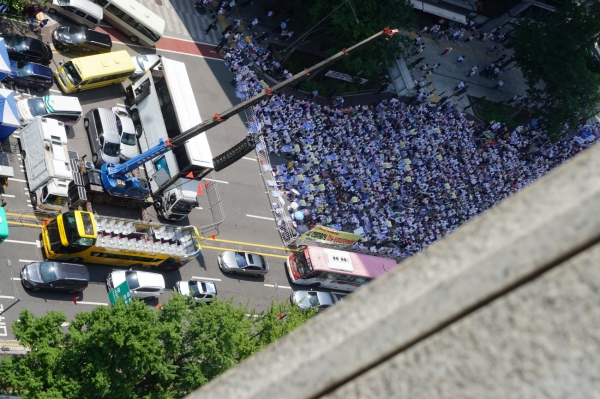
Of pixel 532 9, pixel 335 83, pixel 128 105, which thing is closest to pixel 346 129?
pixel 335 83

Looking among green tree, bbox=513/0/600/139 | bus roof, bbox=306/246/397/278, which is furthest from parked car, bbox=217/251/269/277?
green tree, bbox=513/0/600/139

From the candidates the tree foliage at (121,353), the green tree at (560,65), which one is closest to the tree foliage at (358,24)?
the green tree at (560,65)

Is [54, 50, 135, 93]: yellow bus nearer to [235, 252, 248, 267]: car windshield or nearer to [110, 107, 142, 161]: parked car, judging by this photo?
[110, 107, 142, 161]: parked car

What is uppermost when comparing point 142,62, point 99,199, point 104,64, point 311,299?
point 142,62

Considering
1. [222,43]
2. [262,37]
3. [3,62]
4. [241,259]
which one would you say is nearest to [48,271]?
[3,62]

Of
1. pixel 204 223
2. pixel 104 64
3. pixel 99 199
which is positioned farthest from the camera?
pixel 204 223

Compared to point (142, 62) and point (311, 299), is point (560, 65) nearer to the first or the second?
point (311, 299)
